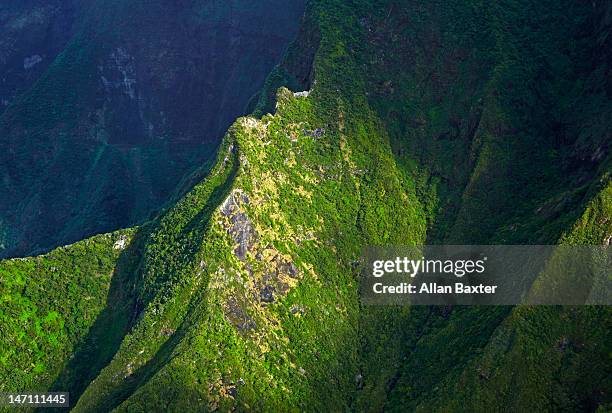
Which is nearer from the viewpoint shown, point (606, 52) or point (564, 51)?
point (606, 52)

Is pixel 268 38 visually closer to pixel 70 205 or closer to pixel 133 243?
pixel 70 205

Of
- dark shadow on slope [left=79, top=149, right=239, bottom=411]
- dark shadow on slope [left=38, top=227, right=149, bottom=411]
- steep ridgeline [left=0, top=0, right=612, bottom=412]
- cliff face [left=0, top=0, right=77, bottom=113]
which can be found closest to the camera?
steep ridgeline [left=0, top=0, right=612, bottom=412]

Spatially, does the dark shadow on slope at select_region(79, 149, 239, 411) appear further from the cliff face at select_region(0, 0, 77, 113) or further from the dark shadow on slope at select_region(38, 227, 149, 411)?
the cliff face at select_region(0, 0, 77, 113)

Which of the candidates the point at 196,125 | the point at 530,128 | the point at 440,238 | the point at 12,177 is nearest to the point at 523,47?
the point at 530,128

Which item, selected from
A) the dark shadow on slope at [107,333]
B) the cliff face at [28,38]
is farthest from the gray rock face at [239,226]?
the cliff face at [28,38]

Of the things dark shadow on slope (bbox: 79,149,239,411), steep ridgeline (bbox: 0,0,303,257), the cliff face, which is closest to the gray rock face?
dark shadow on slope (bbox: 79,149,239,411)

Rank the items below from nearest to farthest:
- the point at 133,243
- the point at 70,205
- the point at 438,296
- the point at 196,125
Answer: the point at 438,296
the point at 133,243
the point at 70,205
the point at 196,125

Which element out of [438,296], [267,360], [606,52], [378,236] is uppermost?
[606,52]

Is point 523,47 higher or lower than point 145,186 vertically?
higher
